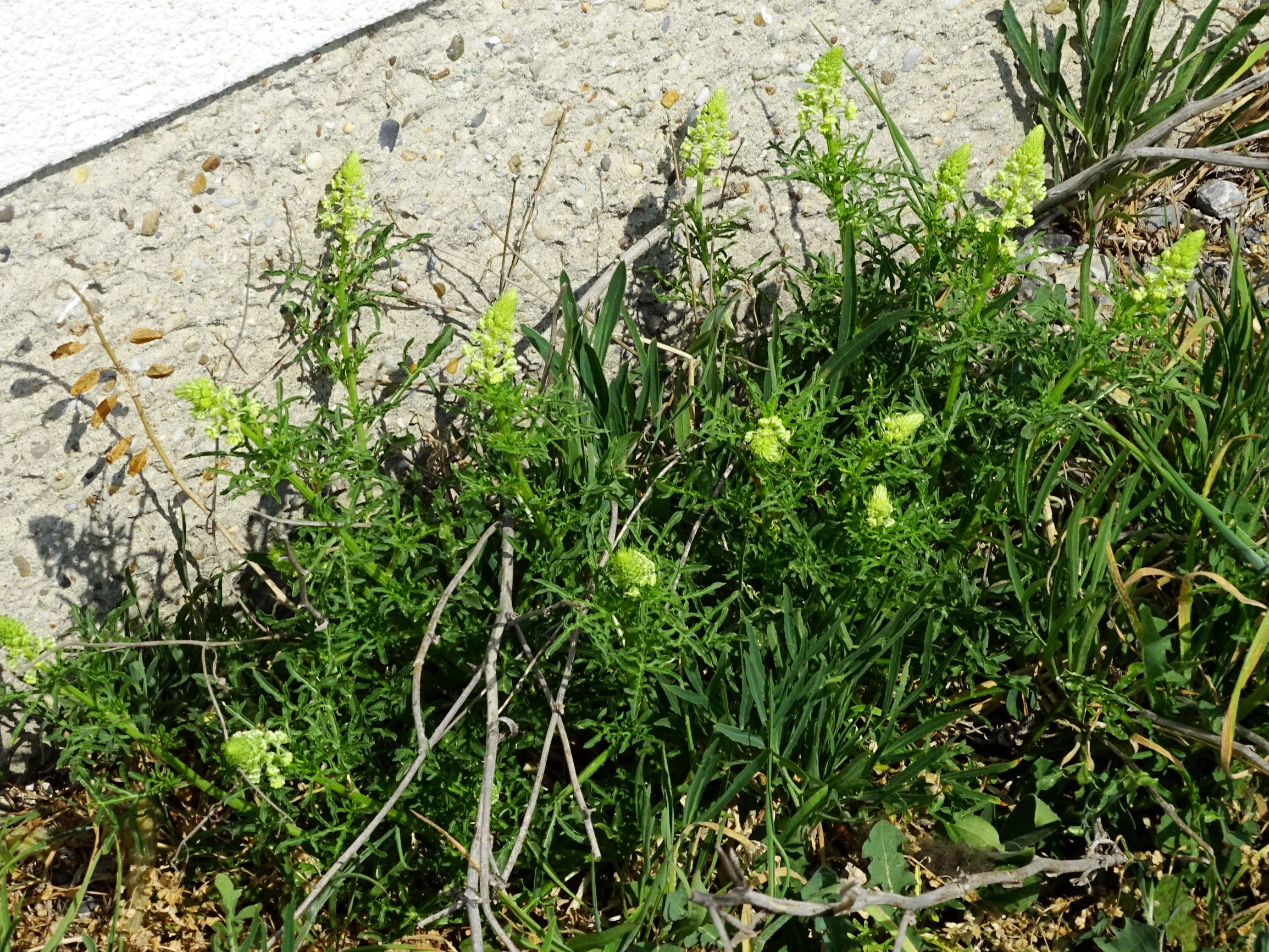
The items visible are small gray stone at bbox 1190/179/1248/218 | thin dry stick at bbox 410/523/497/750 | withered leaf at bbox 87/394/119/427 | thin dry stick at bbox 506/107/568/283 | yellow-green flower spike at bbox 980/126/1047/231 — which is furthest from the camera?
small gray stone at bbox 1190/179/1248/218

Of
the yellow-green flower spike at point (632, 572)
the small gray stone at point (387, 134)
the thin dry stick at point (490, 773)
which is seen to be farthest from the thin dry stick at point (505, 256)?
the yellow-green flower spike at point (632, 572)

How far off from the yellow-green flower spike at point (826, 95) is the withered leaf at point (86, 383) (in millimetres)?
1819

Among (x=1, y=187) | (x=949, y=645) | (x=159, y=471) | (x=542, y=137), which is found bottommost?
(x=949, y=645)

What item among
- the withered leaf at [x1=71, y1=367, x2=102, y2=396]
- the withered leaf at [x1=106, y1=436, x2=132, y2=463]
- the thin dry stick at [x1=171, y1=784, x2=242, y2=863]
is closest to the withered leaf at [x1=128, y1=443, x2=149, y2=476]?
the withered leaf at [x1=106, y1=436, x2=132, y2=463]

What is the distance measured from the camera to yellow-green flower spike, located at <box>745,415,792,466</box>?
203cm

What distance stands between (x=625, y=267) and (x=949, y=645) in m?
1.29

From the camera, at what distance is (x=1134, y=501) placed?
2.64 m

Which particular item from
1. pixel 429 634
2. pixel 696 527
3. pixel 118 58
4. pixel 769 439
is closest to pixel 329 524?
pixel 429 634

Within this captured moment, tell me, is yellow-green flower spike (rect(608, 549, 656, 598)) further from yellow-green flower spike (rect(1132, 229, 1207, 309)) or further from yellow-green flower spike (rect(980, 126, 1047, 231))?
yellow-green flower spike (rect(1132, 229, 1207, 309))

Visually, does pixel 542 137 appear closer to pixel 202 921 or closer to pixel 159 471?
pixel 159 471

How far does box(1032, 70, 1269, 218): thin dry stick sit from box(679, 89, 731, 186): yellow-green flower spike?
1.05m

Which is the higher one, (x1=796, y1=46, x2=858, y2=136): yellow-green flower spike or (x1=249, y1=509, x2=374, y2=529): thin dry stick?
(x1=796, y1=46, x2=858, y2=136): yellow-green flower spike

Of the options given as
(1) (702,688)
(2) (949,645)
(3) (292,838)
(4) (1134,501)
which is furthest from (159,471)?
(4) (1134,501)

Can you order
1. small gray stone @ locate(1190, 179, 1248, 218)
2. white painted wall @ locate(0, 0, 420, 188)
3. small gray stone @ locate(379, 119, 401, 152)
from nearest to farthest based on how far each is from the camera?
white painted wall @ locate(0, 0, 420, 188) < small gray stone @ locate(379, 119, 401, 152) < small gray stone @ locate(1190, 179, 1248, 218)
